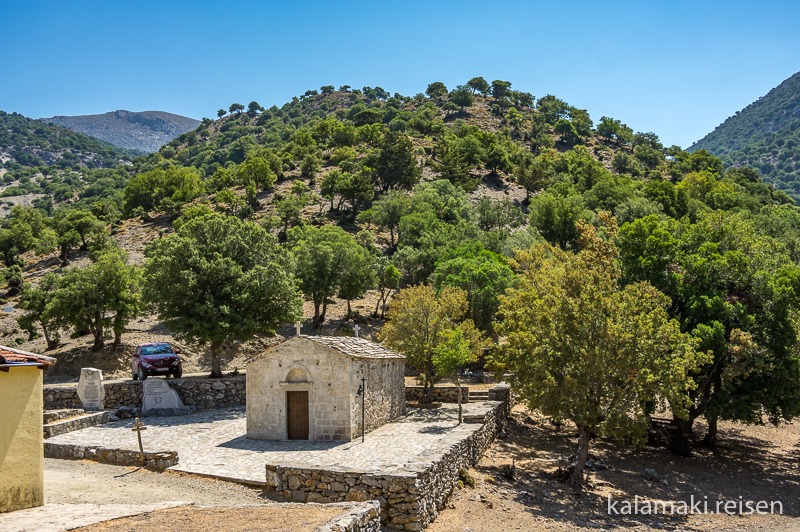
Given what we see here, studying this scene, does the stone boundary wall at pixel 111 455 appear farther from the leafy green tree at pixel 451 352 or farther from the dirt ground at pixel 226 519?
the leafy green tree at pixel 451 352

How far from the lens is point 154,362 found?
2820 centimetres

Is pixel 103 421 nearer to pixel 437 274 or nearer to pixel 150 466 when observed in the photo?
pixel 150 466

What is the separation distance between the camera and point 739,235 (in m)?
26.1

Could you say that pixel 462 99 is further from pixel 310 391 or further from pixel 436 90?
pixel 310 391

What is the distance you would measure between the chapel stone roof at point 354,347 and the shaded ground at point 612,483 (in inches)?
207

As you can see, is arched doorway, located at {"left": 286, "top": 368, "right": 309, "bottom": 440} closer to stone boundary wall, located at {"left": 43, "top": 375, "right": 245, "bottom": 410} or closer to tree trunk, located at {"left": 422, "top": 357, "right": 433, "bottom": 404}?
tree trunk, located at {"left": 422, "top": 357, "right": 433, "bottom": 404}

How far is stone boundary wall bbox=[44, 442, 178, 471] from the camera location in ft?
58.1

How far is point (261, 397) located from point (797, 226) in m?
66.5

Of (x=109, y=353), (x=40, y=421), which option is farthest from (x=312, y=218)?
(x=40, y=421)

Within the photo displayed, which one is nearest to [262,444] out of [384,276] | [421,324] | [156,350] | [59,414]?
[421,324]

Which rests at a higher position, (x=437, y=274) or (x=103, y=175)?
(x=103, y=175)

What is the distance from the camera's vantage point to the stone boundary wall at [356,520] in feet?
35.0

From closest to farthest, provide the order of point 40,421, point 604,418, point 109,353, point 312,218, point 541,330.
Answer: point 40,421, point 604,418, point 541,330, point 109,353, point 312,218

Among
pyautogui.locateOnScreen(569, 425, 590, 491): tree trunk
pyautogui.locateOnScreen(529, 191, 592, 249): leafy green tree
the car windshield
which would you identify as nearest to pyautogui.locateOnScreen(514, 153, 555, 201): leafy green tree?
pyautogui.locateOnScreen(529, 191, 592, 249): leafy green tree
